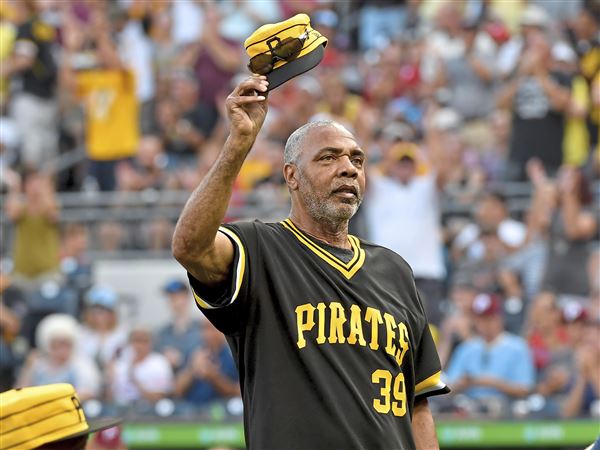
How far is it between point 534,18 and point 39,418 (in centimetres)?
1020

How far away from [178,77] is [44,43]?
1527 millimetres

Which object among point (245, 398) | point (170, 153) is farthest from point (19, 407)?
point (170, 153)

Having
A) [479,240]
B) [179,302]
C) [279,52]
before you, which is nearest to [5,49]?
[179,302]

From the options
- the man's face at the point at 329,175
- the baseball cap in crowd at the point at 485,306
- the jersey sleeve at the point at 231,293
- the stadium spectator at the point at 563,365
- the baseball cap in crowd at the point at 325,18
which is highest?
the baseball cap in crowd at the point at 325,18

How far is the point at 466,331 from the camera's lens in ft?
34.3

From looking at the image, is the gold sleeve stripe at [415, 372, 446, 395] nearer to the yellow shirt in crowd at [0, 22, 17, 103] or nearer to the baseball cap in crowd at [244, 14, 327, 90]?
the baseball cap in crowd at [244, 14, 327, 90]

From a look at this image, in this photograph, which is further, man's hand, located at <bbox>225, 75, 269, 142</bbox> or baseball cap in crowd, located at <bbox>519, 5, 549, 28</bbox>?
baseball cap in crowd, located at <bbox>519, 5, 549, 28</bbox>

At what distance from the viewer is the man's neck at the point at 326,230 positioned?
466cm

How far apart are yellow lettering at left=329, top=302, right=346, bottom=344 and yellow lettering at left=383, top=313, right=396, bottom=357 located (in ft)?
0.53

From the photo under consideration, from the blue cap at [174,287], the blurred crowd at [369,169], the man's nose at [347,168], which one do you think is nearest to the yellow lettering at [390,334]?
the man's nose at [347,168]

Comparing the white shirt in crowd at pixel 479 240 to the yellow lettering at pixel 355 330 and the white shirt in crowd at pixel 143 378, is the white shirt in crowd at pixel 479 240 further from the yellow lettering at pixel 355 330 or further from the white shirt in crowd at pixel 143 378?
the yellow lettering at pixel 355 330

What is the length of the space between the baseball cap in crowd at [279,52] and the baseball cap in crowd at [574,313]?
6.19m

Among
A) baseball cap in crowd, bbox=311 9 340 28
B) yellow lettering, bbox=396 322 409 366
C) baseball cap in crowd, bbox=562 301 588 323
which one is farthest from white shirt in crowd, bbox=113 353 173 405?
yellow lettering, bbox=396 322 409 366

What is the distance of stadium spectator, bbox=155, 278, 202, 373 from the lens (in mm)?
10961
